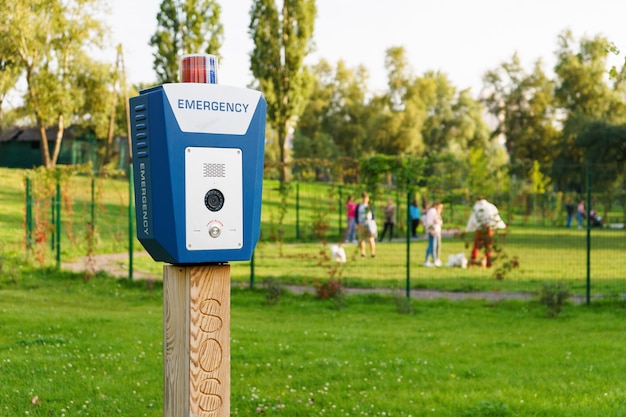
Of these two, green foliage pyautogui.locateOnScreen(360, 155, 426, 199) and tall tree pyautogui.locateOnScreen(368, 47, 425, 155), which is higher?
tall tree pyautogui.locateOnScreen(368, 47, 425, 155)

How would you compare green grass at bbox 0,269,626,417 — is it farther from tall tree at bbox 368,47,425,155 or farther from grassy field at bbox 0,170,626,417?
tall tree at bbox 368,47,425,155

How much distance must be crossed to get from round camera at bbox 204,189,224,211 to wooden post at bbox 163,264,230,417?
27cm

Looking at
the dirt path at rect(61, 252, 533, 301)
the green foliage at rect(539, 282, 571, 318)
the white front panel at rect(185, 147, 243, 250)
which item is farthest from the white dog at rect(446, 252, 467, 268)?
the white front panel at rect(185, 147, 243, 250)

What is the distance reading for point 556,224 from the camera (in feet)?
131

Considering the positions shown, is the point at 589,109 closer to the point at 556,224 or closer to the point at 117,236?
the point at 556,224

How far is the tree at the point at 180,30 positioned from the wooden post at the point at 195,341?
45.2 metres

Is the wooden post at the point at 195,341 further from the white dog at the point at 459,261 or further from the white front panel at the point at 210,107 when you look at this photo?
the white dog at the point at 459,261

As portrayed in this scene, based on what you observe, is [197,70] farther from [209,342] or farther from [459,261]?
[459,261]

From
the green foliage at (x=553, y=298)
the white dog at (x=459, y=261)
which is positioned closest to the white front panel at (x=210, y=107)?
the green foliage at (x=553, y=298)

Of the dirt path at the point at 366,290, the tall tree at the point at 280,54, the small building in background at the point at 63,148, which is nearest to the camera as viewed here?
the dirt path at the point at 366,290

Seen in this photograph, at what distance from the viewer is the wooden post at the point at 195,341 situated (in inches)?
130

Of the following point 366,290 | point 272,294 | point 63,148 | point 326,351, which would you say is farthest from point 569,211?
point 63,148

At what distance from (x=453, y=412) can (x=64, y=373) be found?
3.62 m

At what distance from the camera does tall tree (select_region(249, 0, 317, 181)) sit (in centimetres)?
5069
